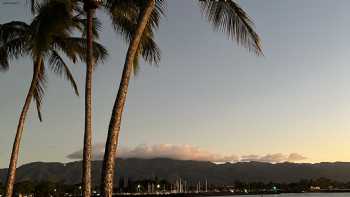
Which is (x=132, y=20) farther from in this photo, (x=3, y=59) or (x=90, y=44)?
(x=3, y=59)

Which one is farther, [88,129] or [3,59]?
[3,59]

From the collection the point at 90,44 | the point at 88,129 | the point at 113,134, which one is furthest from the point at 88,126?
the point at 113,134

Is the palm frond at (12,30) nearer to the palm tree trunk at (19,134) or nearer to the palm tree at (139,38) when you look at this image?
the palm tree trunk at (19,134)

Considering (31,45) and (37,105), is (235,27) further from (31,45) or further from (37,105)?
(37,105)

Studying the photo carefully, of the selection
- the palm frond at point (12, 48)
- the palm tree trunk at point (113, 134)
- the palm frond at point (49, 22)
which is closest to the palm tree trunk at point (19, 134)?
the palm frond at point (12, 48)

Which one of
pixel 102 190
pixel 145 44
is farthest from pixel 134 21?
pixel 102 190

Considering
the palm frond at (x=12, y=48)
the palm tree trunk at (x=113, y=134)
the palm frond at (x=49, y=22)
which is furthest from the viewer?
the palm frond at (x=12, y=48)

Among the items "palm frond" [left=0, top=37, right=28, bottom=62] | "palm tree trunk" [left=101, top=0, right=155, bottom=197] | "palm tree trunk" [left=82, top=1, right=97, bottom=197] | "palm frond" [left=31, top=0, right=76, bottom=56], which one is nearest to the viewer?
"palm tree trunk" [left=101, top=0, right=155, bottom=197]

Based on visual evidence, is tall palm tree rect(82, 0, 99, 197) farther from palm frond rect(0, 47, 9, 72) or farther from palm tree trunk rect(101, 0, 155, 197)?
palm frond rect(0, 47, 9, 72)

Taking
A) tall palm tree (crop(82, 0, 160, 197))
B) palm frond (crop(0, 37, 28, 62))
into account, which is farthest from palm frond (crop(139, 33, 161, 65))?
palm frond (crop(0, 37, 28, 62))

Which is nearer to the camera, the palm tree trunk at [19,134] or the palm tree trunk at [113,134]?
the palm tree trunk at [113,134]

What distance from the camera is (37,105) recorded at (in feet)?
78.2

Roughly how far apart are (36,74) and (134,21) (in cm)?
780

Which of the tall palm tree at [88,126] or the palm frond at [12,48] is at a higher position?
the palm frond at [12,48]
